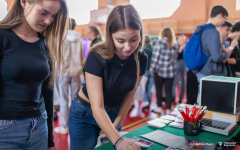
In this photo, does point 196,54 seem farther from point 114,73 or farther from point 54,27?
point 54,27

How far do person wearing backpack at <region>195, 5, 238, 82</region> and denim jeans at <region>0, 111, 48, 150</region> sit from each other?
1.62 m

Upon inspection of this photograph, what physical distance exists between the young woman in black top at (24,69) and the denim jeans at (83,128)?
0.23 meters

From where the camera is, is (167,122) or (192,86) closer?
(167,122)

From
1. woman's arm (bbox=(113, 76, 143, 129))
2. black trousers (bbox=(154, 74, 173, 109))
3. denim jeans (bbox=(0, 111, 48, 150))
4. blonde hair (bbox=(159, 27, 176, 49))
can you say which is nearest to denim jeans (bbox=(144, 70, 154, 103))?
black trousers (bbox=(154, 74, 173, 109))

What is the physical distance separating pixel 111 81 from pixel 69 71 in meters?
1.57

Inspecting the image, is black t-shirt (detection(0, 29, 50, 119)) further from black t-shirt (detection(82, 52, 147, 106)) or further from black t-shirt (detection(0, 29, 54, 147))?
black t-shirt (detection(82, 52, 147, 106))

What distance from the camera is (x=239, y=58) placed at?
2.42 metres

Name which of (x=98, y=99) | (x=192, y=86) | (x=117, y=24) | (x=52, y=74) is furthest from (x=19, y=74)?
Answer: (x=192, y=86)

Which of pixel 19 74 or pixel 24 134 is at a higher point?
pixel 19 74

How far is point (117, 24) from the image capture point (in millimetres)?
958

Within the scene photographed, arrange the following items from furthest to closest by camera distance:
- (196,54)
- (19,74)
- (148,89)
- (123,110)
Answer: (148,89) < (196,54) < (123,110) < (19,74)

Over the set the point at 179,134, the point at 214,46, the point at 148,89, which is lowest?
the point at 148,89

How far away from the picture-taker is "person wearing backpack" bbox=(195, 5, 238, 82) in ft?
6.47

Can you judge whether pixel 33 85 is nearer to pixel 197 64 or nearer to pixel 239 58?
pixel 197 64
